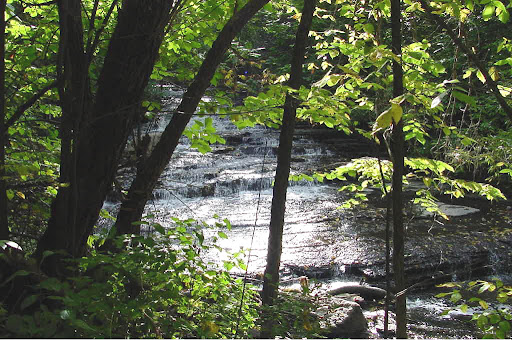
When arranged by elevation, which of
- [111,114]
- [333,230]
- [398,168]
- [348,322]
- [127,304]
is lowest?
[348,322]

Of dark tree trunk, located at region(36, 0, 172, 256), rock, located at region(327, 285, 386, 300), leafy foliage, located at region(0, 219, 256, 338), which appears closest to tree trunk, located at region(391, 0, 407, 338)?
leafy foliage, located at region(0, 219, 256, 338)

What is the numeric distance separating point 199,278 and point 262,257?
16.5 feet

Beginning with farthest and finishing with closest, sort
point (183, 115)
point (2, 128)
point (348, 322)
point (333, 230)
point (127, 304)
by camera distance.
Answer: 1. point (333, 230)
2. point (348, 322)
3. point (183, 115)
4. point (2, 128)
5. point (127, 304)

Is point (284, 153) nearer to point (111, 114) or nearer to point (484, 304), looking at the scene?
point (111, 114)

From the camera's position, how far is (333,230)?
8.94 metres

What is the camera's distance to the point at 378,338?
5227 mm

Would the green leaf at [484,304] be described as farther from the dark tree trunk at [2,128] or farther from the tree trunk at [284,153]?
the dark tree trunk at [2,128]

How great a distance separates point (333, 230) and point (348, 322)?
3736 millimetres

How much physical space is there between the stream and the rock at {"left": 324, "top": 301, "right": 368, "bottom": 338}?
0.68ft

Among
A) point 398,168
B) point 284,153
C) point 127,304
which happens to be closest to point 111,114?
point 127,304

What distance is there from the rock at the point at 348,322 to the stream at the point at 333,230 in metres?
0.21

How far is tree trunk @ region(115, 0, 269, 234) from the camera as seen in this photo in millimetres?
2797

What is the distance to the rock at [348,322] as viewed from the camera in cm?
517

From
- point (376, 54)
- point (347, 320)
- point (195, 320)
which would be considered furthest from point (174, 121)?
point (347, 320)
